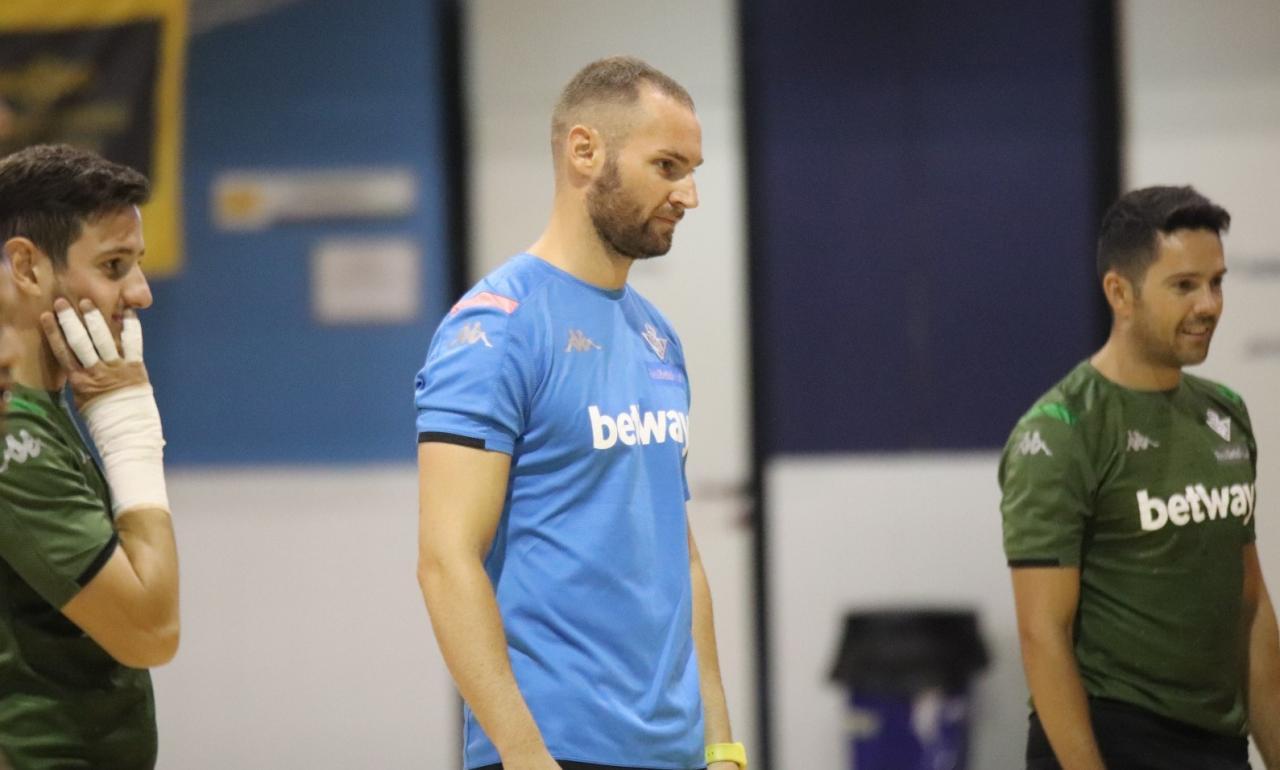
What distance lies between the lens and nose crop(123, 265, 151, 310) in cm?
212

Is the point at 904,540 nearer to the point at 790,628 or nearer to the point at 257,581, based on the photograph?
the point at 790,628

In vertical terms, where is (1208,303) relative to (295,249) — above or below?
below

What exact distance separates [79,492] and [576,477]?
0.68 metres

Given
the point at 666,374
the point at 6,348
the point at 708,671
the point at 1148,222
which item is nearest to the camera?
the point at 6,348

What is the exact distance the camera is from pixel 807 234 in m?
4.45

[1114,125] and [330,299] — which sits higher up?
[1114,125]

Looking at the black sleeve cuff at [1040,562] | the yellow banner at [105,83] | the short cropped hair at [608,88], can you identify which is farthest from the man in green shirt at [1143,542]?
the yellow banner at [105,83]

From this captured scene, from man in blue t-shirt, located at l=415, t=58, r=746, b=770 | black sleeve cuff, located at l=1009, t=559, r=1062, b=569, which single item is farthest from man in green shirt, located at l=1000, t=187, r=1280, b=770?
man in blue t-shirt, located at l=415, t=58, r=746, b=770

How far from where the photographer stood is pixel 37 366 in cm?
204

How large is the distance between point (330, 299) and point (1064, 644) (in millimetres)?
2788

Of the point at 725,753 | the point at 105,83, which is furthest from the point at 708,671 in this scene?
the point at 105,83

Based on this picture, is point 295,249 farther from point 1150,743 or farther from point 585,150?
point 1150,743

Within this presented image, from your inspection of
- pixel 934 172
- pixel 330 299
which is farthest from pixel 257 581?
pixel 934 172

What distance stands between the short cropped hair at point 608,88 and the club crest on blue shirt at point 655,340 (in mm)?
319
